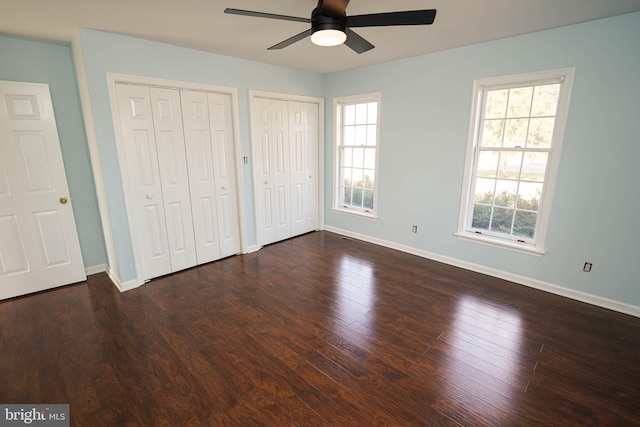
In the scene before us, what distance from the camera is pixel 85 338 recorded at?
2.43 m

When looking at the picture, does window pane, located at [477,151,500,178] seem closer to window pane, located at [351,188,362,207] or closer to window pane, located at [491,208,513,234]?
window pane, located at [491,208,513,234]

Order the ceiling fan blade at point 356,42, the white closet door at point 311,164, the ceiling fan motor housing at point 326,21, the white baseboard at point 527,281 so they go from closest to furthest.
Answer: the ceiling fan motor housing at point 326,21, the ceiling fan blade at point 356,42, the white baseboard at point 527,281, the white closet door at point 311,164

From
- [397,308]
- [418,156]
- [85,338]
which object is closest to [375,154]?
[418,156]

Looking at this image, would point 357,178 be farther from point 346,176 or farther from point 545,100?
point 545,100

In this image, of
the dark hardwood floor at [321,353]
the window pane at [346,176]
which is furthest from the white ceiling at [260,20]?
the dark hardwood floor at [321,353]

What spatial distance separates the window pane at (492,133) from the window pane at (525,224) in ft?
2.73

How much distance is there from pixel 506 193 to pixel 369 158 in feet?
6.37

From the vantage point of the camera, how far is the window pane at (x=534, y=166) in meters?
3.03

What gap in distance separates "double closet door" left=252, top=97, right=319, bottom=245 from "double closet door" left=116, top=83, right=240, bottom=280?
44 centimetres

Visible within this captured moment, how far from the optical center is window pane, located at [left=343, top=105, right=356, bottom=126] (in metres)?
4.65

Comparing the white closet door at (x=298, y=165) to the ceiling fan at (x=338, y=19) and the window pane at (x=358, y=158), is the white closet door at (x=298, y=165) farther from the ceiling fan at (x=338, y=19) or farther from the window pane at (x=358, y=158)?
the ceiling fan at (x=338, y=19)

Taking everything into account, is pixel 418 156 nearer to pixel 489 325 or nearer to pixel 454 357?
pixel 489 325

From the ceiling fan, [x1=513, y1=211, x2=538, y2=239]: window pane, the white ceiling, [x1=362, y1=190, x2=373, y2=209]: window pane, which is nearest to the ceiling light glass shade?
the ceiling fan

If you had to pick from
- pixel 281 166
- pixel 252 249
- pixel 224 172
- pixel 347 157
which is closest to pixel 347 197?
pixel 347 157
